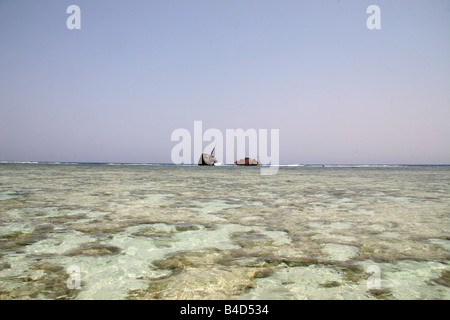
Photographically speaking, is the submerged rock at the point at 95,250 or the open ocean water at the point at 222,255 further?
the submerged rock at the point at 95,250

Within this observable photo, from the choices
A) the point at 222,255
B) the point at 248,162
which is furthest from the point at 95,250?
the point at 248,162

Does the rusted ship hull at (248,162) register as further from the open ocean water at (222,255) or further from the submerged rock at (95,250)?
the submerged rock at (95,250)

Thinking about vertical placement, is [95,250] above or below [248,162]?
above

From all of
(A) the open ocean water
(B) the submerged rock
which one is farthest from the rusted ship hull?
(B) the submerged rock

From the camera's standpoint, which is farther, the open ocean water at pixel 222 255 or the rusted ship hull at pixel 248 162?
the rusted ship hull at pixel 248 162

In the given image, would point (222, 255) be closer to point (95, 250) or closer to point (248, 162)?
point (95, 250)

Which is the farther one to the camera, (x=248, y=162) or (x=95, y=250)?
(x=248, y=162)

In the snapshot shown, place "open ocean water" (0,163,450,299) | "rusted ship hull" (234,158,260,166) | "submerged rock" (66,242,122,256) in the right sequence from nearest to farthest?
"open ocean water" (0,163,450,299) → "submerged rock" (66,242,122,256) → "rusted ship hull" (234,158,260,166)

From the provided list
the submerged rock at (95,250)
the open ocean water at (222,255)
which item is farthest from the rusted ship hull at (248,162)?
the submerged rock at (95,250)

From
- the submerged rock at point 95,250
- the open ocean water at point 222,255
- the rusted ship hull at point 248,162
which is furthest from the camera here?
the rusted ship hull at point 248,162

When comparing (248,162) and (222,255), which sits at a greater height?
(222,255)

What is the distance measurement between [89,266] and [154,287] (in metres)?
0.70

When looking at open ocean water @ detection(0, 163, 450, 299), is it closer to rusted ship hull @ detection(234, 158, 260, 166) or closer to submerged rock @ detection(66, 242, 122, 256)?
submerged rock @ detection(66, 242, 122, 256)

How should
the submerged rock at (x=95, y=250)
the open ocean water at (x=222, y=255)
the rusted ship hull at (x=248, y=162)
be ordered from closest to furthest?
the open ocean water at (x=222, y=255)
the submerged rock at (x=95, y=250)
the rusted ship hull at (x=248, y=162)
